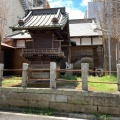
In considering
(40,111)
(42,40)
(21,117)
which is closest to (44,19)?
(42,40)

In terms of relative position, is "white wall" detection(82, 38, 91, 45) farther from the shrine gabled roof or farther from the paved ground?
the paved ground

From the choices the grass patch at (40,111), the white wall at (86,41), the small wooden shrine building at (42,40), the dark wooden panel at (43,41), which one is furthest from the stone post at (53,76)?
the white wall at (86,41)

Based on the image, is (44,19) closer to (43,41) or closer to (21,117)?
(43,41)

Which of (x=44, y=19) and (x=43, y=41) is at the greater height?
(x=44, y=19)

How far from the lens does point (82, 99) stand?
689 centimetres

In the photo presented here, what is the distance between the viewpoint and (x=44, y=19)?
10.1m

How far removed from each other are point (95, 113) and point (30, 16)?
281 inches

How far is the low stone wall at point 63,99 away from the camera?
6648mm

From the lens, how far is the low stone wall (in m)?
6.65

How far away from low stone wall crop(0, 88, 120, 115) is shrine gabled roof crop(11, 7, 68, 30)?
340 centimetres

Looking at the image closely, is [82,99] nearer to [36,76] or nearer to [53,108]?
[53,108]

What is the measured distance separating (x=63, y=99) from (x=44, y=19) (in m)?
5.19

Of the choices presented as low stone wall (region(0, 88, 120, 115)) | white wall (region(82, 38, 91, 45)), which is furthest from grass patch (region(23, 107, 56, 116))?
white wall (region(82, 38, 91, 45))

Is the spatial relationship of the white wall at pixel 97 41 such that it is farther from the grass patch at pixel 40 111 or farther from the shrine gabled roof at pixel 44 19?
the grass patch at pixel 40 111
